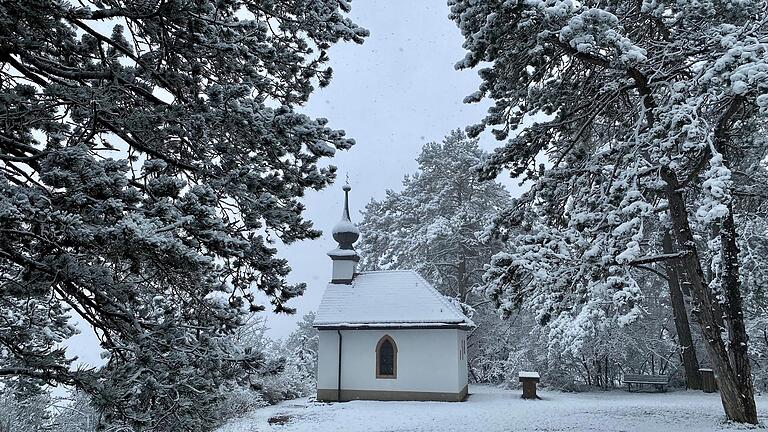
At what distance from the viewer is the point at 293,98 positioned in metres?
6.41

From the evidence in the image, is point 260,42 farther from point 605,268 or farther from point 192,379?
point 605,268

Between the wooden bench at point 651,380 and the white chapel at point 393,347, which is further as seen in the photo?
the wooden bench at point 651,380

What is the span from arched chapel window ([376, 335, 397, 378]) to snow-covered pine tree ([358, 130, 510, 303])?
7.72m

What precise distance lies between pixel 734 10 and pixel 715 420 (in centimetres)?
885

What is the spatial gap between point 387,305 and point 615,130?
11777 millimetres

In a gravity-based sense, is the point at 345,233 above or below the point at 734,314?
above

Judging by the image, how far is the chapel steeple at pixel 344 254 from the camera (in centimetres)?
2370

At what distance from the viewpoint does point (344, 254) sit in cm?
2362

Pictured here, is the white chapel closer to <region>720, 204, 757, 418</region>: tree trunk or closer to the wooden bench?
the wooden bench

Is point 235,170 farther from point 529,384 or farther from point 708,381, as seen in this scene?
point 708,381

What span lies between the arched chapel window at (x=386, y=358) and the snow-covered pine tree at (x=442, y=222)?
772 cm

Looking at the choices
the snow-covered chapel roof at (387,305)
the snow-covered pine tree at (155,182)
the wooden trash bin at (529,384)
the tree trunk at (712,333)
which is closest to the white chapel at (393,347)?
the snow-covered chapel roof at (387,305)

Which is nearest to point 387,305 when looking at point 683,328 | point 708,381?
point 683,328

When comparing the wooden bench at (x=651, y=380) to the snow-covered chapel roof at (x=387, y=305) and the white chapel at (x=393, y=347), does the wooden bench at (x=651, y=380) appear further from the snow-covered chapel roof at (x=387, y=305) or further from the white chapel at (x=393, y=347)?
the snow-covered chapel roof at (x=387, y=305)
